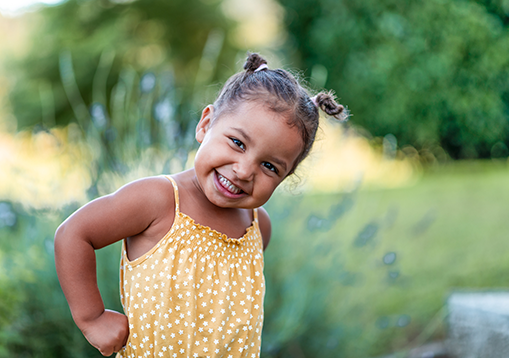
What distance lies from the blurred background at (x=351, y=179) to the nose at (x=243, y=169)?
1.47ft

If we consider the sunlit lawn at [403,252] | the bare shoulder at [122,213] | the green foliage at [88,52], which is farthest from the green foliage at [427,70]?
the green foliage at [88,52]

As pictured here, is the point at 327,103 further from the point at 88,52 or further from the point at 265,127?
the point at 88,52

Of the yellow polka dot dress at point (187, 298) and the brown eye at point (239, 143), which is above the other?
the brown eye at point (239, 143)

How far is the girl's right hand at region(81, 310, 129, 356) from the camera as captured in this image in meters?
1.21

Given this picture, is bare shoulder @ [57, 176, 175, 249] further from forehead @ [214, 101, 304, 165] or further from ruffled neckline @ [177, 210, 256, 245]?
forehead @ [214, 101, 304, 165]

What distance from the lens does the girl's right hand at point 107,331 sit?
1.21m

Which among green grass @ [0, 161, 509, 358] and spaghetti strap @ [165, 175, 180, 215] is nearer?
spaghetti strap @ [165, 175, 180, 215]

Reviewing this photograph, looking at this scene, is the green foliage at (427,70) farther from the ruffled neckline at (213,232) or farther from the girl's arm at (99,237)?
the girl's arm at (99,237)

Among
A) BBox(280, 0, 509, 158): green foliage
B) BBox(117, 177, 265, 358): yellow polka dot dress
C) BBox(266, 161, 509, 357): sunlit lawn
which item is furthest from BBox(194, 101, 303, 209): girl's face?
BBox(280, 0, 509, 158): green foliage

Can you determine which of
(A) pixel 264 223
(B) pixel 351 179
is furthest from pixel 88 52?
(A) pixel 264 223

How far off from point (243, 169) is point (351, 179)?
189cm

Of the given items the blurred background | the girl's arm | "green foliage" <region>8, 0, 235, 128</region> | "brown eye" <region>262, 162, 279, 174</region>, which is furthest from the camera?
"green foliage" <region>8, 0, 235, 128</region>

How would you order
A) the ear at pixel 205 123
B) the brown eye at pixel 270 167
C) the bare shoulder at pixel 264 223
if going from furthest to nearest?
the bare shoulder at pixel 264 223, the ear at pixel 205 123, the brown eye at pixel 270 167

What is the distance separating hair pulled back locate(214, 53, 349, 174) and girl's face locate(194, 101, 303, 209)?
0.03 meters
